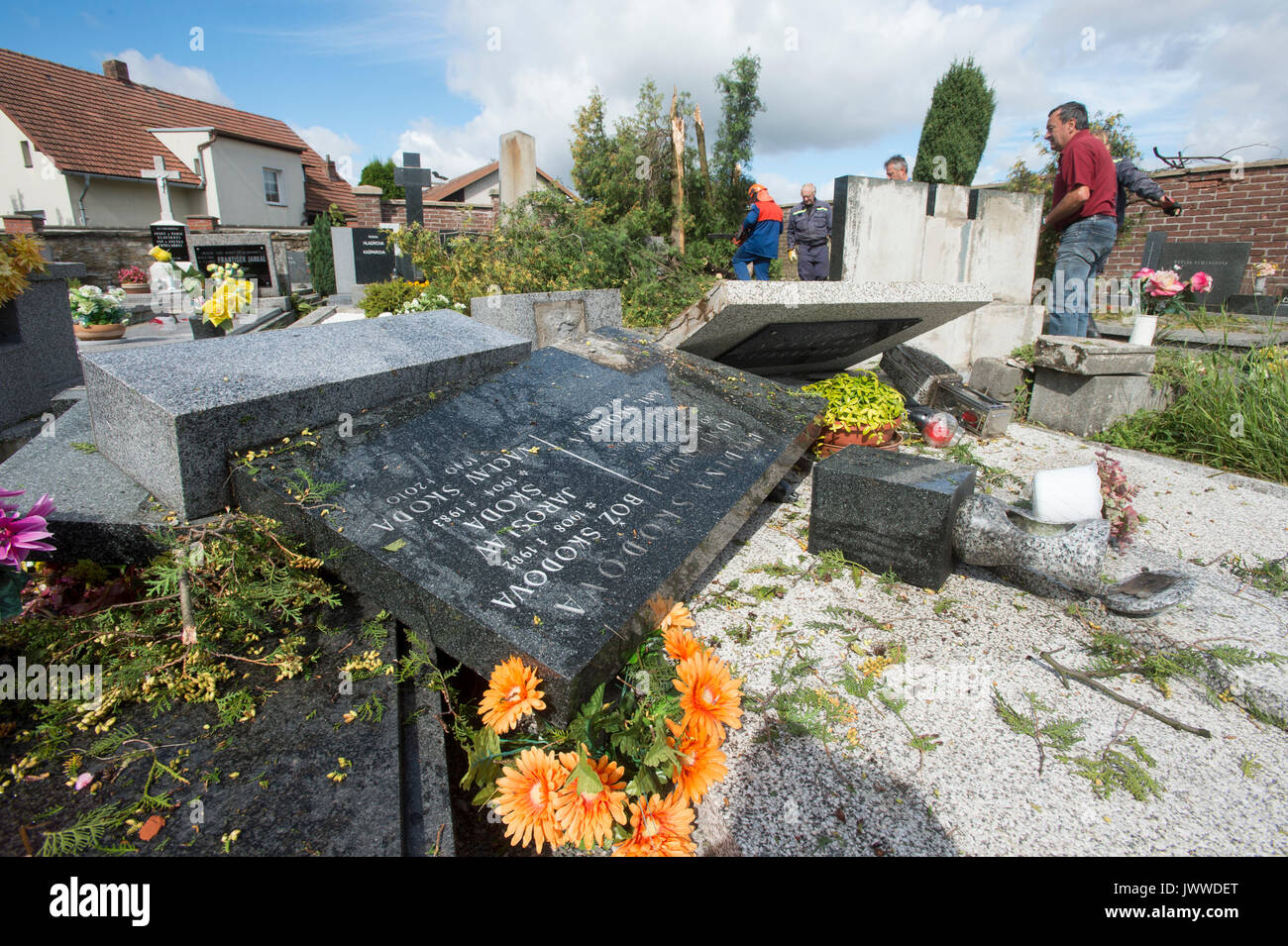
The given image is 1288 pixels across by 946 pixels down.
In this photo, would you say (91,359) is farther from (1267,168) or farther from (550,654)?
(1267,168)

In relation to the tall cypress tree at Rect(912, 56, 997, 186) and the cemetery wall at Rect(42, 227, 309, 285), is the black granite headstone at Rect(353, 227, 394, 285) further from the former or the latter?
the tall cypress tree at Rect(912, 56, 997, 186)

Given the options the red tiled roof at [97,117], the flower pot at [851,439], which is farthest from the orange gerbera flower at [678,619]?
the red tiled roof at [97,117]

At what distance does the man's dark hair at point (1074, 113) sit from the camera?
518cm

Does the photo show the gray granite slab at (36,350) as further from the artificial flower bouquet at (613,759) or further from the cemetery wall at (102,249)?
the cemetery wall at (102,249)

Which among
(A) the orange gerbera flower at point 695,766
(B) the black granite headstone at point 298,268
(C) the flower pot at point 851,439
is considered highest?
(B) the black granite headstone at point 298,268

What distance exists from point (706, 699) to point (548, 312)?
482 cm

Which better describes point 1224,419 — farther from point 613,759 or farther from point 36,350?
point 36,350

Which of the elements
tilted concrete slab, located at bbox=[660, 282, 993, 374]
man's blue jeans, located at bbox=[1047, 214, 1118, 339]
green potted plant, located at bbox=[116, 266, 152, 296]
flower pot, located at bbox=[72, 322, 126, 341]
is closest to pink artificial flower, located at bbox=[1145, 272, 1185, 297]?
man's blue jeans, located at bbox=[1047, 214, 1118, 339]

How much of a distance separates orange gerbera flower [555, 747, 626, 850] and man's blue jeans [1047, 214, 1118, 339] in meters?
5.86

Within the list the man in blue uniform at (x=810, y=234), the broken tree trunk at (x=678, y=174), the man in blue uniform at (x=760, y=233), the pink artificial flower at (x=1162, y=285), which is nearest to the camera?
the pink artificial flower at (x=1162, y=285)

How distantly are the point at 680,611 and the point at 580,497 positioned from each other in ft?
2.23

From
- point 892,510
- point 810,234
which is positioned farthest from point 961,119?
point 892,510

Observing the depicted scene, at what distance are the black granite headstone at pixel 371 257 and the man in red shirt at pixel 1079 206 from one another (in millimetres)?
11362

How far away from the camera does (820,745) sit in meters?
1.82
